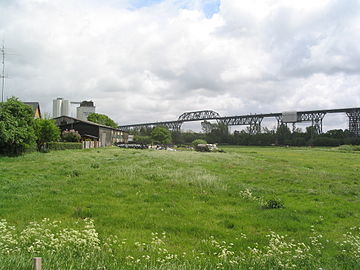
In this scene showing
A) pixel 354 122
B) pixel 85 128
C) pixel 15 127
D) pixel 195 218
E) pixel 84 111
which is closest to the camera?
pixel 195 218

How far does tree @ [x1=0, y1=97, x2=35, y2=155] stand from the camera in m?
31.5

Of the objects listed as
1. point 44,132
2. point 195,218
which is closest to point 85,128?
point 44,132

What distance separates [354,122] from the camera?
116 metres

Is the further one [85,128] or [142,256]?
[85,128]

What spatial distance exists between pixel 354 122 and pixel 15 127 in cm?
12363

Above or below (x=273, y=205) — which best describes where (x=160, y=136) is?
above

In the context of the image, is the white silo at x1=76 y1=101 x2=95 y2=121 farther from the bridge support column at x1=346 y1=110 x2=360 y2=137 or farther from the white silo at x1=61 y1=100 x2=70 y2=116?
the bridge support column at x1=346 y1=110 x2=360 y2=137

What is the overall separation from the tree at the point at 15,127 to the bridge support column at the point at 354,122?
11817 cm

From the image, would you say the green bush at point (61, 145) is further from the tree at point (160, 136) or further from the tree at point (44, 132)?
the tree at point (160, 136)

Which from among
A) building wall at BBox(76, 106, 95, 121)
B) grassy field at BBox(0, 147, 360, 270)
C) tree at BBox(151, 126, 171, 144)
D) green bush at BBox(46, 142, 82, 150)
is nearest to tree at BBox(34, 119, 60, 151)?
green bush at BBox(46, 142, 82, 150)

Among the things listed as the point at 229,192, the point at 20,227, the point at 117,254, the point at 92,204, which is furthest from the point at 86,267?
the point at 229,192

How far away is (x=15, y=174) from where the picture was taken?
19297 millimetres

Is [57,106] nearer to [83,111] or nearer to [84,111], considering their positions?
[83,111]

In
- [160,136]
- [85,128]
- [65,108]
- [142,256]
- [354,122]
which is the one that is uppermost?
[65,108]
